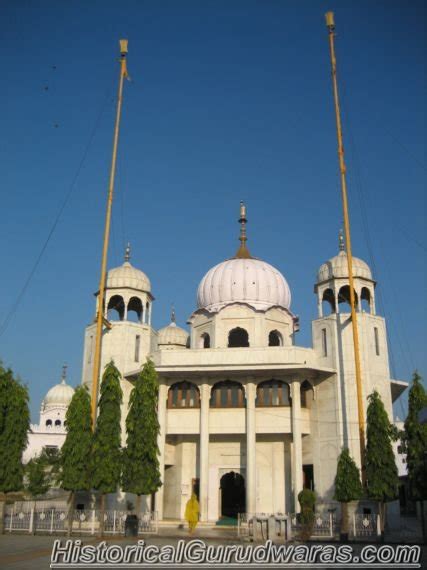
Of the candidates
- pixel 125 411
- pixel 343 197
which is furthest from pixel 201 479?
pixel 343 197

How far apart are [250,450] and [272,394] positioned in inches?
126

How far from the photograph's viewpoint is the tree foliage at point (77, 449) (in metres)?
23.6

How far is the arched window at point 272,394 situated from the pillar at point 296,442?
1.91 ft

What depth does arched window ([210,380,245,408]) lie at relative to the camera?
3081 cm

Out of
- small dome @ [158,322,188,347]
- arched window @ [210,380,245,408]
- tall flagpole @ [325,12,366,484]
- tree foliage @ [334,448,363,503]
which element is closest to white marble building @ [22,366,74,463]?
small dome @ [158,322,188,347]

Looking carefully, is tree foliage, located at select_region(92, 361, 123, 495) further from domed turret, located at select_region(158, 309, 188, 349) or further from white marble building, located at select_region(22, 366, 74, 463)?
white marble building, located at select_region(22, 366, 74, 463)

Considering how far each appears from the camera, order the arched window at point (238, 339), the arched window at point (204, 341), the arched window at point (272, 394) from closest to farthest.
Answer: the arched window at point (272, 394)
the arched window at point (204, 341)
the arched window at point (238, 339)

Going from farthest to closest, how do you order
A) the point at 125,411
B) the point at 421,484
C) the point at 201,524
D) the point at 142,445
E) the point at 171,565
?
the point at 125,411
the point at 201,524
the point at 142,445
the point at 421,484
the point at 171,565

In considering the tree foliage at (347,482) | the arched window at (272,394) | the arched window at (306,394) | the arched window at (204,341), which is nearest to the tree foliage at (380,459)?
the tree foliage at (347,482)

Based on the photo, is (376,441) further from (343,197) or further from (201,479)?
(343,197)

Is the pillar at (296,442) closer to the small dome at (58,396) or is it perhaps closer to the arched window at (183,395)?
the arched window at (183,395)

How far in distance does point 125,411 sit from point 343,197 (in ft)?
52.9

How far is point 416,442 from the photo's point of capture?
2320cm

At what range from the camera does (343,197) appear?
29.8 m
